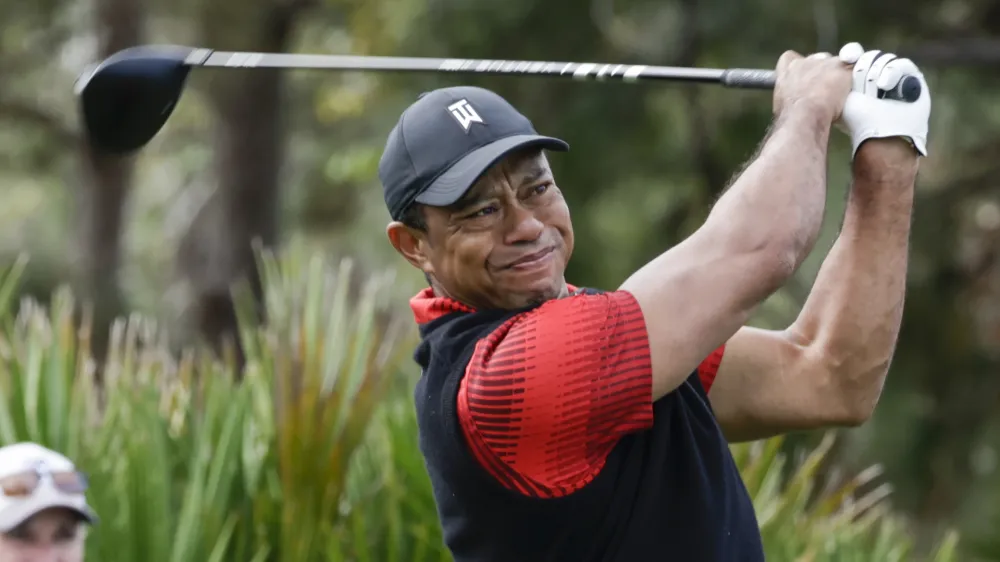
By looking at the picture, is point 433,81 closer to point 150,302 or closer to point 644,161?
point 644,161

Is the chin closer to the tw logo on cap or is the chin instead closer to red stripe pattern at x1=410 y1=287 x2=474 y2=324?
red stripe pattern at x1=410 y1=287 x2=474 y2=324

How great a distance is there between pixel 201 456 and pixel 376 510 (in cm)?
52

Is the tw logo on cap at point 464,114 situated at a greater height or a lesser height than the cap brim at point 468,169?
greater

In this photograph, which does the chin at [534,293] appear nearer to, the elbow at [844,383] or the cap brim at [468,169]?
the cap brim at [468,169]

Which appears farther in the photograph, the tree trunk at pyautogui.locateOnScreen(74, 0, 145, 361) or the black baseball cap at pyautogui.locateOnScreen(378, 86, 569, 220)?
the tree trunk at pyautogui.locateOnScreen(74, 0, 145, 361)

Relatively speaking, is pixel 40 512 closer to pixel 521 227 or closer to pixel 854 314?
pixel 521 227

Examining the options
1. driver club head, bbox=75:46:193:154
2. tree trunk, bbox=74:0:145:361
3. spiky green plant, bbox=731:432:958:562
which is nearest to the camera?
driver club head, bbox=75:46:193:154

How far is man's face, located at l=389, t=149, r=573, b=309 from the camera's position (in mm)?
2514

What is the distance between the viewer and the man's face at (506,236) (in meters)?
2.51

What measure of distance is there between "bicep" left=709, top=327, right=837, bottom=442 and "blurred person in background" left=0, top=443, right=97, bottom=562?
157cm

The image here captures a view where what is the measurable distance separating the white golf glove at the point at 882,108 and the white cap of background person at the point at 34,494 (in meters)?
2.00

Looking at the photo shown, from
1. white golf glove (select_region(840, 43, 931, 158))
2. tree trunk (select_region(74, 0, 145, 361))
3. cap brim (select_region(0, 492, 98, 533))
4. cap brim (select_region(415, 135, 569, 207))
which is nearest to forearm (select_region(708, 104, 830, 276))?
white golf glove (select_region(840, 43, 931, 158))

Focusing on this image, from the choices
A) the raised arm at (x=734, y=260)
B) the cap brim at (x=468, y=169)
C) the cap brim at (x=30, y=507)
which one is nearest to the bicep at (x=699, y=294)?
the raised arm at (x=734, y=260)

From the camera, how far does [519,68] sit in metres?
2.83
